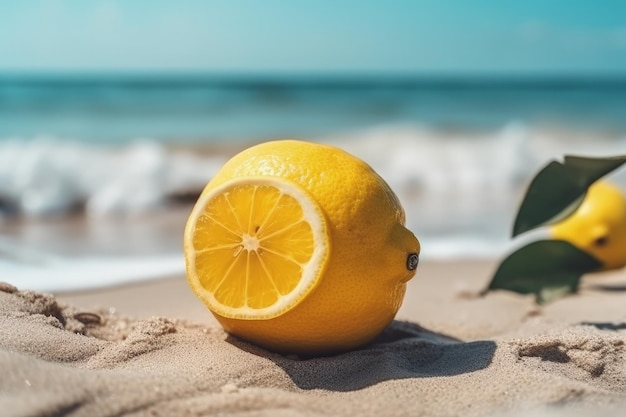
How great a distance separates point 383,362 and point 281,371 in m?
0.39

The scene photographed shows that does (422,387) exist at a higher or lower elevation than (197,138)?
lower

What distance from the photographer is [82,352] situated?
2.44 metres

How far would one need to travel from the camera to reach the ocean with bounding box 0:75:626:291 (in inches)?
228

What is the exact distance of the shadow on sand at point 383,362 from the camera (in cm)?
238

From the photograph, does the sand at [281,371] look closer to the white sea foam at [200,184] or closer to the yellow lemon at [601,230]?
the yellow lemon at [601,230]

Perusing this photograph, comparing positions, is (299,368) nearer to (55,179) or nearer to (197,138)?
(55,179)

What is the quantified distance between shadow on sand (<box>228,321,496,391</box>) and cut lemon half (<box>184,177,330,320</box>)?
0.69 ft

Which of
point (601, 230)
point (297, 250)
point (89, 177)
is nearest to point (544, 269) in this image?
point (601, 230)

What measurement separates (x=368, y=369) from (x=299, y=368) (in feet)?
0.82

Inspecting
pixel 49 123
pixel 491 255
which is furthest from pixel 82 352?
pixel 49 123

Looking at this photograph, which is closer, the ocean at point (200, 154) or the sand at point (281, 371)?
the sand at point (281, 371)

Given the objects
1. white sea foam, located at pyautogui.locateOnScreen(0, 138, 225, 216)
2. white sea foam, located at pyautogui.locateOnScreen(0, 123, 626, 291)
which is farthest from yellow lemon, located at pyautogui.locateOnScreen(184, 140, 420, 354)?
white sea foam, located at pyautogui.locateOnScreen(0, 138, 225, 216)

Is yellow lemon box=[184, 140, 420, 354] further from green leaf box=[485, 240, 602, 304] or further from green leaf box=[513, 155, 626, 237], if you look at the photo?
green leaf box=[485, 240, 602, 304]

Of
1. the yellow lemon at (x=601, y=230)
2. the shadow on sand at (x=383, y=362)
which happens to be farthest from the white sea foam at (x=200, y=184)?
the shadow on sand at (x=383, y=362)
